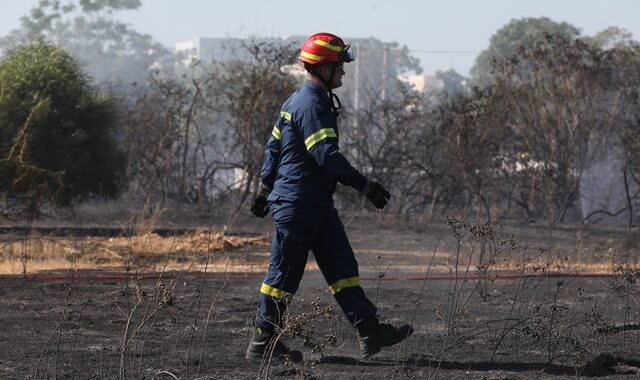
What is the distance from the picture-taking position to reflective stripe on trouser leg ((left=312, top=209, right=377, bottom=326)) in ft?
21.5

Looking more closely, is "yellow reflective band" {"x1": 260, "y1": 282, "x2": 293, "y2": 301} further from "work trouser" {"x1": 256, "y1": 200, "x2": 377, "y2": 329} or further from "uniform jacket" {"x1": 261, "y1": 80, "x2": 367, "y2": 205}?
"uniform jacket" {"x1": 261, "y1": 80, "x2": 367, "y2": 205}

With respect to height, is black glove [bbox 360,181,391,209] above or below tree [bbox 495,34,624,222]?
below

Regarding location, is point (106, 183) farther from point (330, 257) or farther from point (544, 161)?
point (330, 257)

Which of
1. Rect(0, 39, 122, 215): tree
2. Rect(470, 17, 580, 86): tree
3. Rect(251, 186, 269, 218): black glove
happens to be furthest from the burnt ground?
Rect(470, 17, 580, 86): tree

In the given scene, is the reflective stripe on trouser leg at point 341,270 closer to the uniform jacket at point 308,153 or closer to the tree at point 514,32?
the uniform jacket at point 308,153

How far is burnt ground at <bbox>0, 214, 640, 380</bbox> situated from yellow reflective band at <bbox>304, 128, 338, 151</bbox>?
0.81m

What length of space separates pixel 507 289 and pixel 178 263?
3778mm

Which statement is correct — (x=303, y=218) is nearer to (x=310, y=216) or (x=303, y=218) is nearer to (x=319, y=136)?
(x=310, y=216)

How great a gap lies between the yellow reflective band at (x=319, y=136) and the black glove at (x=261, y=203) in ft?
2.22

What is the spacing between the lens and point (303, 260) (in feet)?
21.4

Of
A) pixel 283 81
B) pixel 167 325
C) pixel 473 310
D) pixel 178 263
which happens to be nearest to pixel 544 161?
pixel 283 81

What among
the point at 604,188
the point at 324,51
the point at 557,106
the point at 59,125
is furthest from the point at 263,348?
the point at 604,188

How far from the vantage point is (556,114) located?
798 inches

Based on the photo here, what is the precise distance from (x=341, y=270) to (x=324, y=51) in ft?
3.93
